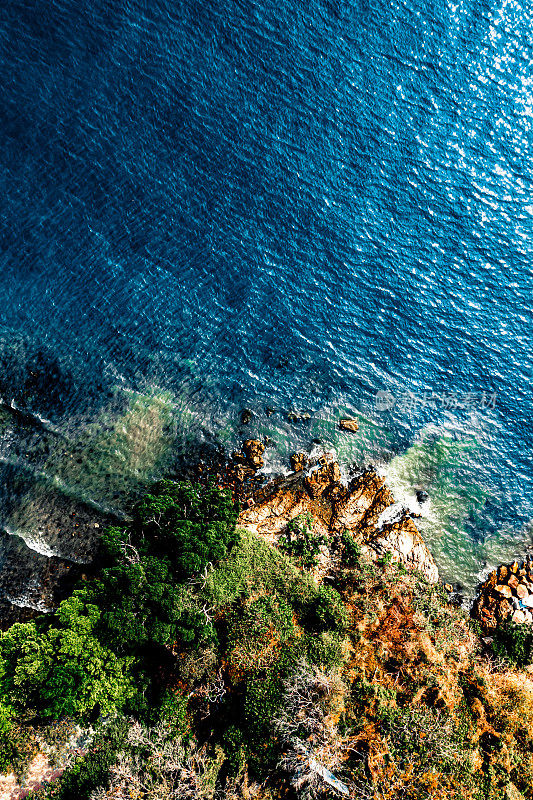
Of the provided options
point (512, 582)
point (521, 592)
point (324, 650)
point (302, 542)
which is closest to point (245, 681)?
point (324, 650)

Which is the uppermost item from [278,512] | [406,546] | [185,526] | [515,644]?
[406,546]

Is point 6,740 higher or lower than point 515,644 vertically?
lower

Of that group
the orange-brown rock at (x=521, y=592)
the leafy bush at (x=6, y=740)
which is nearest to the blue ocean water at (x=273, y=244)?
the orange-brown rock at (x=521, y=592)

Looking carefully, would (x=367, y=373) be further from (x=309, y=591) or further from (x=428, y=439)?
(x=309, y=591)

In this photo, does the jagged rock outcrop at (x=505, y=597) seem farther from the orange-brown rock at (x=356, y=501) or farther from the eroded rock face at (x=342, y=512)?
the orange-brown rock at (x=356, y=501)

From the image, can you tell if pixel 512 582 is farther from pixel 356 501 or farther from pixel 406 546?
pixel 356 501

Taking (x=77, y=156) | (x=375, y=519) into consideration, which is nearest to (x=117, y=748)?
(x=375, y=519)

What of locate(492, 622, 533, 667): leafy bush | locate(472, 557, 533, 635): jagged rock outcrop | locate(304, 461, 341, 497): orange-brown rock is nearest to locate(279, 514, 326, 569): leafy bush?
locate(304, 461, 341, 497): orange-brown rock

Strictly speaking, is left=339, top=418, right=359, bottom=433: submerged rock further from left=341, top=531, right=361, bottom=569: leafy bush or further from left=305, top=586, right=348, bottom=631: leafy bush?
left=305, top=586, right=348, bottom=631: leafy bush
